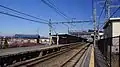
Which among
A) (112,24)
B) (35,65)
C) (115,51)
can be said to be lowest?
(35,65)

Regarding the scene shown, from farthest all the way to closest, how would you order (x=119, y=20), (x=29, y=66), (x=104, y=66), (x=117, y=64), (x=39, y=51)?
(x=39, y=51)
(x=119, y=20)
(x=29, y=66)
(x=104, y=66)
(x=117, y=64)

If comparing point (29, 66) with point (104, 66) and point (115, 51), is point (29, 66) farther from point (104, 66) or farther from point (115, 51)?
point (115, 51)

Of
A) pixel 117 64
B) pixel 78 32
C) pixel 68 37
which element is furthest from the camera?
pixel 78 32

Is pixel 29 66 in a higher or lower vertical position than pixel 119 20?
lower

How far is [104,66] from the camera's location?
1259cm

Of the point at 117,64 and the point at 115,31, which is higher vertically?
the point at 115,31

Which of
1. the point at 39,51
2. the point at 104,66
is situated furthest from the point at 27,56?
the point at 104,66

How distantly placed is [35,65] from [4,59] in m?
2.71

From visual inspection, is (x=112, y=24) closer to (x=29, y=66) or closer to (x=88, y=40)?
(x=29, y=66)

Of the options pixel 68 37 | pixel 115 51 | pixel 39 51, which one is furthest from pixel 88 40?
pixel 115 51

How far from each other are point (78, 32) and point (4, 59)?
91.8 meters

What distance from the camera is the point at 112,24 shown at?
24891 millimetres

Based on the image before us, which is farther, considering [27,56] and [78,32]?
[78,32]

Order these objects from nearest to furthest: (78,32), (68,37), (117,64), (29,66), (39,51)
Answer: (117,64), (29,66), (39,51), (68,37), (78,32)
